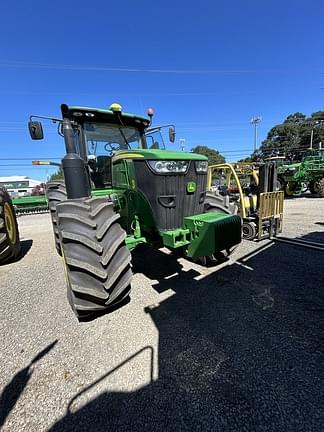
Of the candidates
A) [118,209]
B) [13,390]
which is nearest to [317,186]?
[118,209]

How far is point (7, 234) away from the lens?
430 centimetres

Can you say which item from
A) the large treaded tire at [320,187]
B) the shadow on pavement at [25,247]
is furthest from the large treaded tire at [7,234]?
the large treaded tire at [320,187]

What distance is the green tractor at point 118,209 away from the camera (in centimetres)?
212

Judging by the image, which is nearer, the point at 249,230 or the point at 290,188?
the point at 249,230

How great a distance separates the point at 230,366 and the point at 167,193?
5.91 feet

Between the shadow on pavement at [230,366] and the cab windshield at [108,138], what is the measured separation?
2.46 m

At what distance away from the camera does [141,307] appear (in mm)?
2746

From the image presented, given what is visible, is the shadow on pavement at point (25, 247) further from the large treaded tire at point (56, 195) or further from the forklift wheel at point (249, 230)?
the forklift wheel at point (249, 230)

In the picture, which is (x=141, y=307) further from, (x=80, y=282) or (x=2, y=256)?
(x=2, y=256)

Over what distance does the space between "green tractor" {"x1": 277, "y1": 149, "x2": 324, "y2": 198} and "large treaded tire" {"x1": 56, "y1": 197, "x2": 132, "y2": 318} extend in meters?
15.1

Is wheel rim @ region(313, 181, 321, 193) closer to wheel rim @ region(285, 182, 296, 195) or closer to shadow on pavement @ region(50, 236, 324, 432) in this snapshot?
wheel rim @ region(285, 182, 296, 195)

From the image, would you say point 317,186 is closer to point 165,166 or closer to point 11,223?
point 165,166

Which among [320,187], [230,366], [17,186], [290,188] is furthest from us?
[17,186]

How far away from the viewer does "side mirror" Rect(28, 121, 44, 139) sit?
11.5 feet
